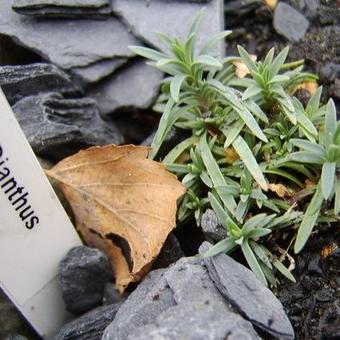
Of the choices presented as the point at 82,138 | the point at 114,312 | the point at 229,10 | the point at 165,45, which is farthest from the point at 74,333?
the point at 229,10

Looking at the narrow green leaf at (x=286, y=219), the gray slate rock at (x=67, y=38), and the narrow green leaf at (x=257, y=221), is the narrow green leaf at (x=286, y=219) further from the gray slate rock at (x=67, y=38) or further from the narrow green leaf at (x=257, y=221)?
the gray slate rock at (x=67, y=38)

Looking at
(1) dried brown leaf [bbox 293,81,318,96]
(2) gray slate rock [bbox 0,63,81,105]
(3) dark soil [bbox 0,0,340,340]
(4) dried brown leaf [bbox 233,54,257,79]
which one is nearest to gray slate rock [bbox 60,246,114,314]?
(3) dark soil [bbox 0,0,340,340]

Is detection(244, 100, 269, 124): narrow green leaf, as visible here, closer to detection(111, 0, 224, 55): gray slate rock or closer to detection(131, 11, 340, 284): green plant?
detection(131, 11, 340, 284): green plant

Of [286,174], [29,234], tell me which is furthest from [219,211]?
[29,234]

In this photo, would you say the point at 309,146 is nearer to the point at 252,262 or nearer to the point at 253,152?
the point at 253,152

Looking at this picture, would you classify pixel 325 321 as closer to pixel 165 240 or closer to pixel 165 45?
pixel 165 240

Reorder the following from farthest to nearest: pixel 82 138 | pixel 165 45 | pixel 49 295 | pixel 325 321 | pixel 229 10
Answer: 1. pixel 229 10
2. pixel 165 45
3. pixel 82 138
4. pixel 49 295
5. pixel 325 321
